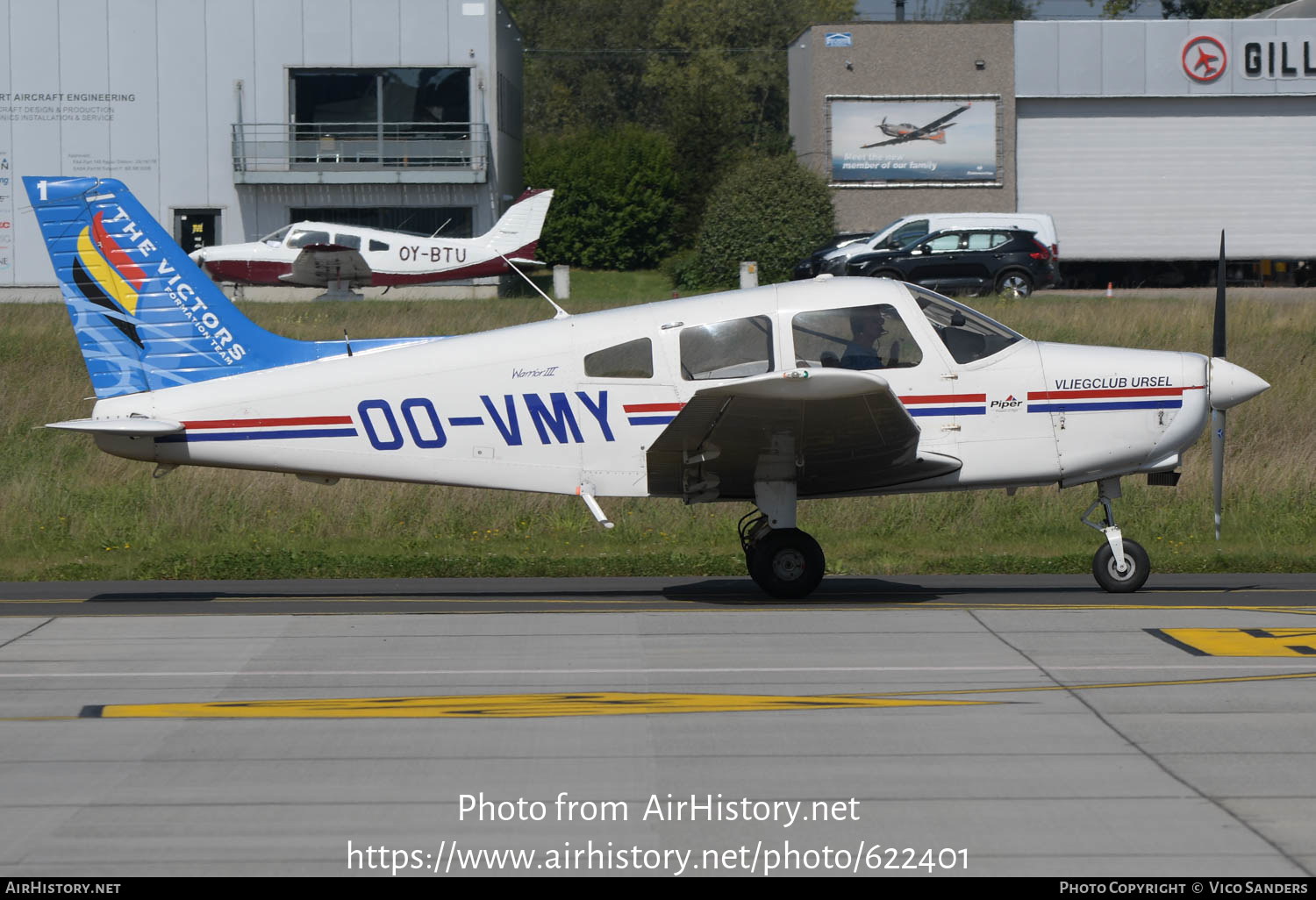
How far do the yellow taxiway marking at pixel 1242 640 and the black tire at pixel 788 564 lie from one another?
257 cm

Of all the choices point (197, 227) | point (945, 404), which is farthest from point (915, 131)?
point (945, 404)

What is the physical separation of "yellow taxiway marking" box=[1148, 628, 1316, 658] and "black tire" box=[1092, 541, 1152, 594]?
4.90 feet

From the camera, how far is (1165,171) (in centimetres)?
4309

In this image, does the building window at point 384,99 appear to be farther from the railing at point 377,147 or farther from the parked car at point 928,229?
the parked car at point 928,229

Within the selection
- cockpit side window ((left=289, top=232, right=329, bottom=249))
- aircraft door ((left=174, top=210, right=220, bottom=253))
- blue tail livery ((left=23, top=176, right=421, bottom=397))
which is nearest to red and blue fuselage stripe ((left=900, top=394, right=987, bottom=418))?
blue tail livery ((left=23, top=176, right=421, bottom=397))

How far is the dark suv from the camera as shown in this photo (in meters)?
30.1

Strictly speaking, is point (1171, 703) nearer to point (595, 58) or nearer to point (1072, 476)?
point (1072, 476)

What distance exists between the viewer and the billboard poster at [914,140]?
140ft

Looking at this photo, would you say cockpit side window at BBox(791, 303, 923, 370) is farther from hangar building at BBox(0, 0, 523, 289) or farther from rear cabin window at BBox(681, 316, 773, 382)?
hangar building at BBox(0, 0, 523, 289)

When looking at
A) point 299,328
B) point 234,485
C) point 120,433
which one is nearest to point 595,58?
point 299,328

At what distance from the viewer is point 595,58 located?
83062 mm

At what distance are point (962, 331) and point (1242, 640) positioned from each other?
9.69 feet

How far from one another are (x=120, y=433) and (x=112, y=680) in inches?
110

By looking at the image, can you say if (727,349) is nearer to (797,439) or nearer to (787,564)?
(797,439)
